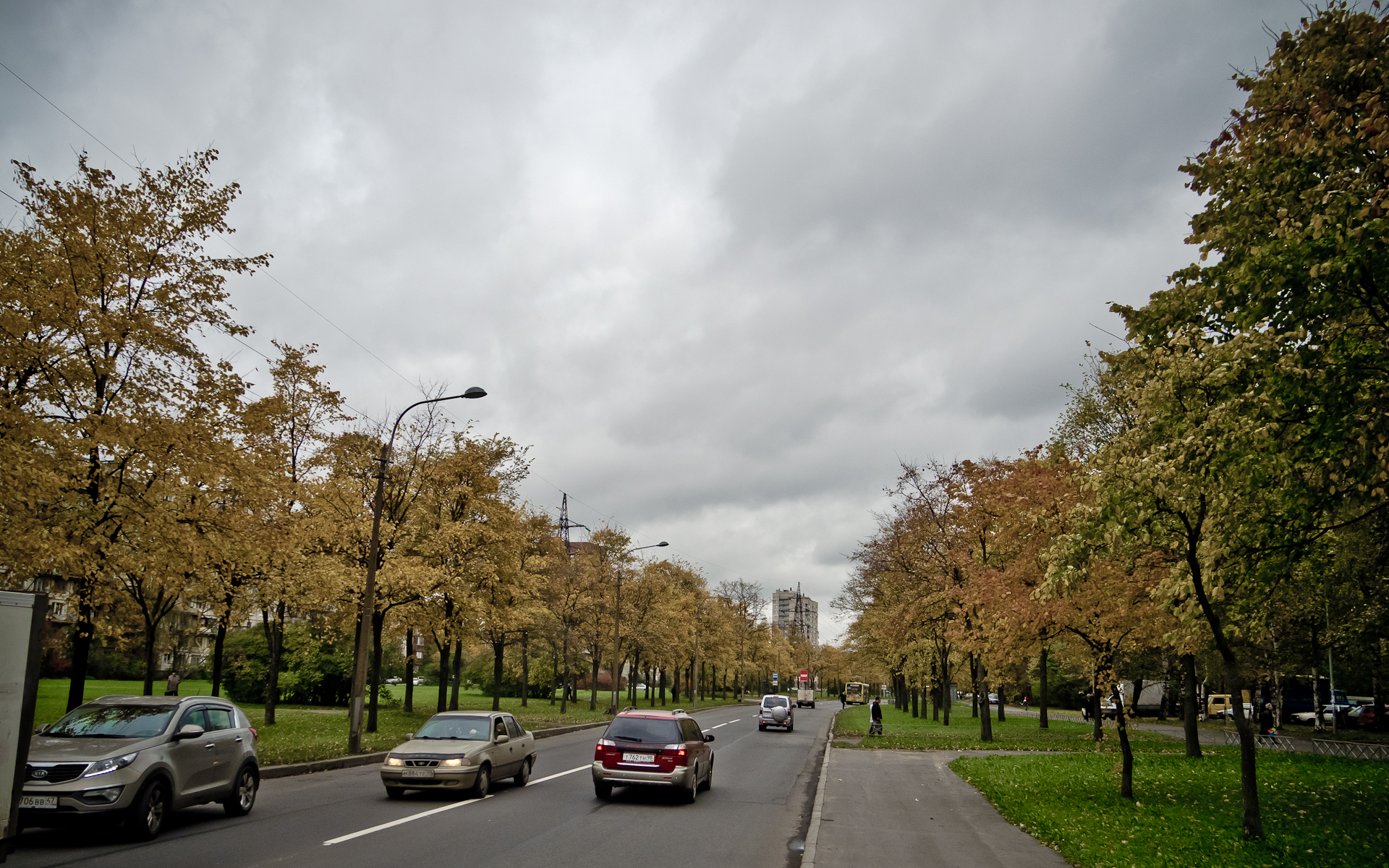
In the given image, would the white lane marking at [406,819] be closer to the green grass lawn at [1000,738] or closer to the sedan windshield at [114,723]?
the sedan windshield at [114,723]

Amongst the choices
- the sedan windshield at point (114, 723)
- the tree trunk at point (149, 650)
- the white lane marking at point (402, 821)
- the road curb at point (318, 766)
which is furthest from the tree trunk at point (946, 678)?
the sedan windshield at point (114, 723)

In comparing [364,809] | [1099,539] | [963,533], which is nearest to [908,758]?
[963,533]

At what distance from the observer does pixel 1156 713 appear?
211 feet

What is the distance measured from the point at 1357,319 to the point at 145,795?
15505 mm

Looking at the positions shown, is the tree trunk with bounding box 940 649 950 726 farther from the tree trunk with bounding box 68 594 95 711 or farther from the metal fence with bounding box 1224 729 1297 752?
the tree trunk with bounding box 68 594 95 711

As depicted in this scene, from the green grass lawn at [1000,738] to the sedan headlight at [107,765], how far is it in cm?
2073

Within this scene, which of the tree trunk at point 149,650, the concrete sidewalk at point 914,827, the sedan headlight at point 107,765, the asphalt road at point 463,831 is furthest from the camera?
the tree trunk at point 149,650

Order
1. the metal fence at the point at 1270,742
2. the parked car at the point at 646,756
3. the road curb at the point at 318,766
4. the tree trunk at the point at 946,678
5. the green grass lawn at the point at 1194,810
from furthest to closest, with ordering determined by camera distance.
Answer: the tree trunk at the point at 946,678 → the metal fence at the point at 1270,742 → the road curb at the point at 318,766 → the parked car at the point at 646,756 → the green grass lawn at the point at 1194,810

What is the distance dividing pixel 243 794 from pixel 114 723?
220 cm

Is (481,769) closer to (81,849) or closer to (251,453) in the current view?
(81,849)

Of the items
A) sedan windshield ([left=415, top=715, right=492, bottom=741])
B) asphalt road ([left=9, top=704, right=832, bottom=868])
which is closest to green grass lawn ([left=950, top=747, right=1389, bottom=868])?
asphalt road ([left=9, top=704, right=832, bottom=868])

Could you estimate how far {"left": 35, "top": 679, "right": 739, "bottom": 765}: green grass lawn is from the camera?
19.0 meters

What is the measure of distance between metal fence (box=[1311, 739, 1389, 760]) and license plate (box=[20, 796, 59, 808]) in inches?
1135

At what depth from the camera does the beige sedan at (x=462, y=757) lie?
13.3 metres
